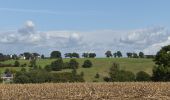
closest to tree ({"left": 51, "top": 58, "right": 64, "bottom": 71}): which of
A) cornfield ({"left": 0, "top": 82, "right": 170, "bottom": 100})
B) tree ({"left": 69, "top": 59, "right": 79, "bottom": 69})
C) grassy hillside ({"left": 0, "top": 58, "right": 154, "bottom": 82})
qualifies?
tree ({"left": 69, "top": 59, "right": 79, "bottom": 69})

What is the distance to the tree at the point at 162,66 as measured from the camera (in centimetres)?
7432

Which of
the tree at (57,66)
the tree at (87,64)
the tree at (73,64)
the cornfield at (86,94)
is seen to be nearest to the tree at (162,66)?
the cornfield at (86,94)

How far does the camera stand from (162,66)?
249ft

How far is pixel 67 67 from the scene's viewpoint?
417 feet

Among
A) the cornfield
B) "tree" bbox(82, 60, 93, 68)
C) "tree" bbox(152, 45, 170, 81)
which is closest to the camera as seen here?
the cornfield

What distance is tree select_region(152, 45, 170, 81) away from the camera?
244 feet

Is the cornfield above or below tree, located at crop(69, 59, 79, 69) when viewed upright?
below

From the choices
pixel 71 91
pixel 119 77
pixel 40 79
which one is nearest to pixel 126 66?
pixel 119 77

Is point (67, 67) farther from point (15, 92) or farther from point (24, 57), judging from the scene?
point (15, 92)

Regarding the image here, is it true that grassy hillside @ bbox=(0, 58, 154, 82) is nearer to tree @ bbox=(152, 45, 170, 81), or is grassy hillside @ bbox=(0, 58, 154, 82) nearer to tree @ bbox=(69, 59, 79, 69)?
tree @ bbox=(69, 59, 79, 69)

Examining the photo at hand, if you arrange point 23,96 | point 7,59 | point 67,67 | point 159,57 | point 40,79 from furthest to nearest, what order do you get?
point 7,59 → point 67,67 → point 159,57 → point 40,79 → point 23,96

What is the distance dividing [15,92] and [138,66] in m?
93.9

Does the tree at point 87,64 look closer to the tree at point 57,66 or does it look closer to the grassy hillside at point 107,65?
the grassy hillside at point 107,65

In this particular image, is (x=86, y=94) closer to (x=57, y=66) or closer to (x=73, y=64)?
(x=57, y=66)
